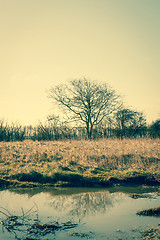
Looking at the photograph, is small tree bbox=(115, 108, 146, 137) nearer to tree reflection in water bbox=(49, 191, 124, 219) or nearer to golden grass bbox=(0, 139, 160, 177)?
golden grass bbox=(0, 139, 160, 177)

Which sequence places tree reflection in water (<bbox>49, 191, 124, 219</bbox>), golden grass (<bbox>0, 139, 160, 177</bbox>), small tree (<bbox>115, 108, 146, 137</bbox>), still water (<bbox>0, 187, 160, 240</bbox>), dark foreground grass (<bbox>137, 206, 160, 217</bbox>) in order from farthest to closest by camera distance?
small tree (<bbox>115, 108, 146, 137</bbox>), golden grass (<bbox>0, 139, 160, 177</bbox>), tree reflection in water (<bbox>49, 191, 124, 219</bbox>), dark foreground grass (<bbox>137, 206, 160, 217</bbox>), still water (<bbox>0, 187, 160, 240</bbox>)

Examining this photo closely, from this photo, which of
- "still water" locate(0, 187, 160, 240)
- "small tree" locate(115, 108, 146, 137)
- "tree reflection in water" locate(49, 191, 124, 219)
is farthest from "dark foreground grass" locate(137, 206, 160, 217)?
"small tree" locate(115, 108, 146, 137)

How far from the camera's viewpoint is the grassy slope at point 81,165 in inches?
387

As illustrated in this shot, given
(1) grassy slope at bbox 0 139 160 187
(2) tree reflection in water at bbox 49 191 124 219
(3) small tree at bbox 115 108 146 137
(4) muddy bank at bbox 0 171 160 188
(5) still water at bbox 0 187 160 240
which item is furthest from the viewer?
(3) small tree at bbox 115 108 146 137

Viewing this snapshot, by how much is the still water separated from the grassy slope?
105 cm

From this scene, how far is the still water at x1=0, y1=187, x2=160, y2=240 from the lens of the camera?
4.70 meters

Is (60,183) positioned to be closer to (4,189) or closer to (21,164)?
(4,189)

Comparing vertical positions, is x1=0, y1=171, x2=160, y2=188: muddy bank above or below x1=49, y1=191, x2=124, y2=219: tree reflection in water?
above

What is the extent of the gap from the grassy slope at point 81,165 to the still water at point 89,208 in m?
1.05

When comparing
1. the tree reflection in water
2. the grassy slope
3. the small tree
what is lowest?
the tree reflection in water

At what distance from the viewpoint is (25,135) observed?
2506 cm

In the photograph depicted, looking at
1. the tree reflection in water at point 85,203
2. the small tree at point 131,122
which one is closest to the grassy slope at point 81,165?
the tree reflection in water at point 85,203

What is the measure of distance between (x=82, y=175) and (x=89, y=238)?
18.8ft

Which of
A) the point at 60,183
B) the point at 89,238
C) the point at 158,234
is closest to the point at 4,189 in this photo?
the point at 60,183
